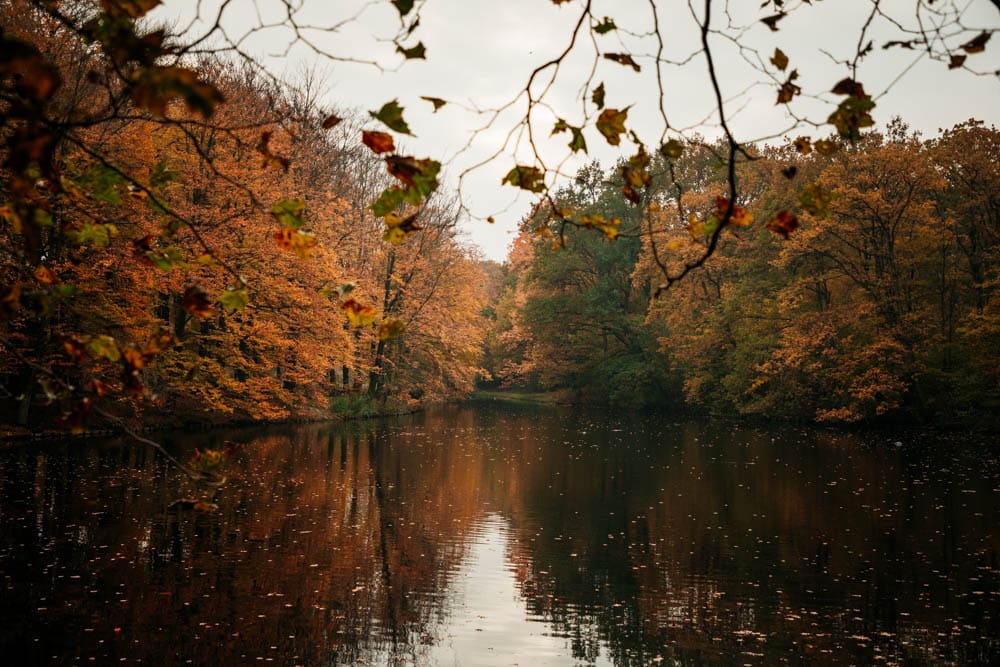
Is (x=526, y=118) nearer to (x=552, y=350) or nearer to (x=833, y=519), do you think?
(x=833, y=519)

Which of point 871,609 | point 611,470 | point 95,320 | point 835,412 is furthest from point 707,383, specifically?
point 871,609

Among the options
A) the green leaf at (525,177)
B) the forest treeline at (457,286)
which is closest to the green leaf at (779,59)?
the green leaf at (525,177)

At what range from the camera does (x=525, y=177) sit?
3.04m

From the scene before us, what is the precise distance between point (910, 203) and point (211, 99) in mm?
31501

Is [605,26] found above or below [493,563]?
above

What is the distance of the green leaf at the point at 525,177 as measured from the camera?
3033 mm

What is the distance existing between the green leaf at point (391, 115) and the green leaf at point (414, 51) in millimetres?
221

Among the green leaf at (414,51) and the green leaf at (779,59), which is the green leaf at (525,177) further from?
the green leaf at (779,59)

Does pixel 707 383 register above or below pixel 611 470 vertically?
above

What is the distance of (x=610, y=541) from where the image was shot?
490 inches

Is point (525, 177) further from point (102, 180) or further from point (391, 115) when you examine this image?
point (102, 180)

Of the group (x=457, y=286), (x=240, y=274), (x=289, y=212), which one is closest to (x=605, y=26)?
(x=289, y=212)

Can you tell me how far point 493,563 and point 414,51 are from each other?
31.0 ft

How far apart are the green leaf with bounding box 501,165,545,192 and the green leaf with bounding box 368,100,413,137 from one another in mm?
694
